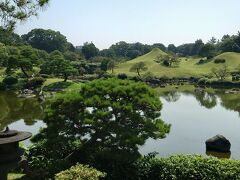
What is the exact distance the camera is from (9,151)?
12906 millimetres

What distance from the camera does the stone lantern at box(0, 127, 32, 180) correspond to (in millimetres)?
12625

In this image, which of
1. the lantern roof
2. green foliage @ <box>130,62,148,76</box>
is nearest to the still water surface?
the lantern roof

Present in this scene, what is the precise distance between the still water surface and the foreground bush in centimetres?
839

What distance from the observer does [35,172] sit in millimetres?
18344

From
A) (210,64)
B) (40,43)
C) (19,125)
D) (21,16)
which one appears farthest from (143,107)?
(40,43)

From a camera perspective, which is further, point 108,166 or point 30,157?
point 30,157

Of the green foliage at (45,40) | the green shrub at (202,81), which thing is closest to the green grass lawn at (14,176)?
the green shrub at (202,81)

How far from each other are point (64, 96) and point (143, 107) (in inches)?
148

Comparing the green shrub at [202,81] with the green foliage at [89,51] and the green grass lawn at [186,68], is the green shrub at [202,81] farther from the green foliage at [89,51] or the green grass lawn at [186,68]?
the green foliage at [89,51]

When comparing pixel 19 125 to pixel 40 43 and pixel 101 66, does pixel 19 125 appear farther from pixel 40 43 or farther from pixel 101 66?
pixel 40 43

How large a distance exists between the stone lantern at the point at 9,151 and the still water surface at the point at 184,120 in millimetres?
14198

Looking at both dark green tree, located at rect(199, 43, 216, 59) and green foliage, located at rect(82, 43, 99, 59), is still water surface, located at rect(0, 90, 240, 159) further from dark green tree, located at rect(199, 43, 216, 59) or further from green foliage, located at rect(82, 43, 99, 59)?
green foliage, located at rect(82, 43, 99, 59)

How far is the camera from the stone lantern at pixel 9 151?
12.6 m

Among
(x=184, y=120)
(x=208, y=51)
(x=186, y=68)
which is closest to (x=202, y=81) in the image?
(x=186, y=68)
